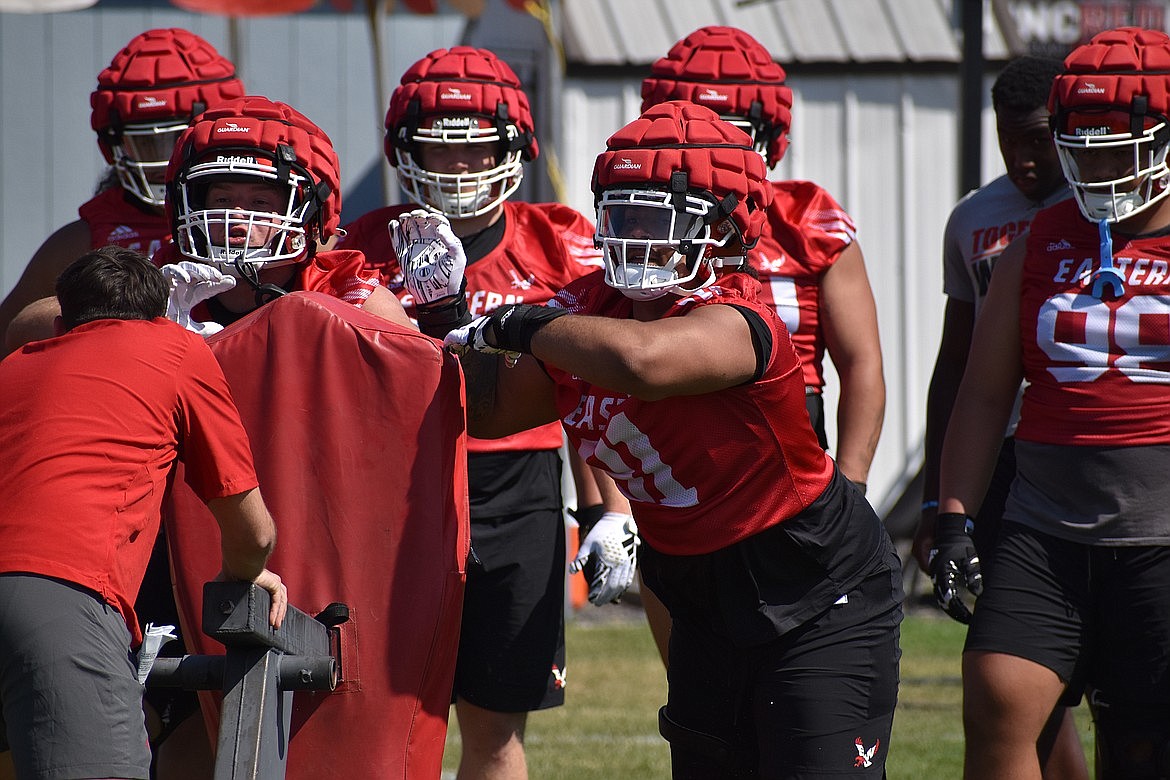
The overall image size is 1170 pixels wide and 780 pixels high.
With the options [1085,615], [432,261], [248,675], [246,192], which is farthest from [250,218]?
[1085,615]

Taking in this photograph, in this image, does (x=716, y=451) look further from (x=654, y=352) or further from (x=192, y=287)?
(x=192, y=287)

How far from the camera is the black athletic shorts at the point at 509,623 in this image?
3.76 metres

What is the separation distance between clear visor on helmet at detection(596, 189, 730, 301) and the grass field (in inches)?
90.5

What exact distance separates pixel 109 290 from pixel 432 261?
719mm

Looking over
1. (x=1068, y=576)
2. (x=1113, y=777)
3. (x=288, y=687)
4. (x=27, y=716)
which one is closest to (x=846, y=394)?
(x=1068, y=576)

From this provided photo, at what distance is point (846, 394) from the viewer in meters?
4.05

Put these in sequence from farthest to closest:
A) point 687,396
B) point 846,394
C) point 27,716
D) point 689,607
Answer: point 846,394
point 689,607
point 687,396
point 27,716

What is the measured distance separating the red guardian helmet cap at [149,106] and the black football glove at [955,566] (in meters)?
2.07

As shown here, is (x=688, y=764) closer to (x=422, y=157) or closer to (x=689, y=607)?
(x=689, y=607)

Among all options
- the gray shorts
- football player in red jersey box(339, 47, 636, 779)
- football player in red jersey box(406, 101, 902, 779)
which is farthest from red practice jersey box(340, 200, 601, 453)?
the gray shorts

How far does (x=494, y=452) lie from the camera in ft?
12.6

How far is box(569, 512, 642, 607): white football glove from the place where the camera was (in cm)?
364

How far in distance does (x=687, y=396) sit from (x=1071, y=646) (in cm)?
116

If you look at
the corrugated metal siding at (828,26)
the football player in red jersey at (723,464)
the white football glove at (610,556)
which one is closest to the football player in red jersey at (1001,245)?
the white football glove at (610,556)
